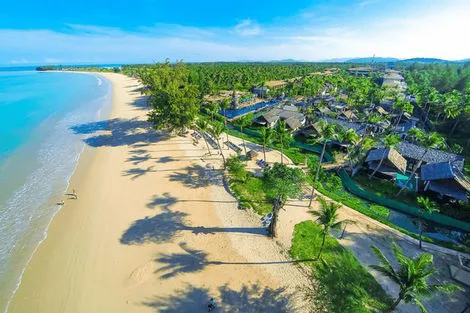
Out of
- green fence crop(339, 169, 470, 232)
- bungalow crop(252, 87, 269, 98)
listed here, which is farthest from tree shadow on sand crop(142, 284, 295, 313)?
bungalow crop(252, 87, 269, 98)

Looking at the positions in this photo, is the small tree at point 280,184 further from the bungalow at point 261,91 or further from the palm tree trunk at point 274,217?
the bungalow at point 261,91

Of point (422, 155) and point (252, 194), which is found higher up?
point (422, 155)

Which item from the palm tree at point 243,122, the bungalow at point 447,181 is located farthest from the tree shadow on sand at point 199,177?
the bungalow at point 447,181

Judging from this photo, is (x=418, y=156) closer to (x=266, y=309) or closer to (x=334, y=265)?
(x=334, y=265)

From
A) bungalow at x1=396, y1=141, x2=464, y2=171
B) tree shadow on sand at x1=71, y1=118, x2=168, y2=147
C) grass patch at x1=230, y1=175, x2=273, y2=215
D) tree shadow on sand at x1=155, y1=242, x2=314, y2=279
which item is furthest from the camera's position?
tree shadow on sand at x1=71, y1=118, x2=168, y2=147

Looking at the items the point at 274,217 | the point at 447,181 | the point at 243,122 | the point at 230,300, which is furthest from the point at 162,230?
the point at 447,181

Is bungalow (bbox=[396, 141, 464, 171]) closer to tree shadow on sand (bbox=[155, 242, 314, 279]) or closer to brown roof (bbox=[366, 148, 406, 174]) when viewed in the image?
brown roof (bbox=[366, 148, 406, 174])

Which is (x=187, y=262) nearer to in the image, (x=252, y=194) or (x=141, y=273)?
(x=141, y=273)
